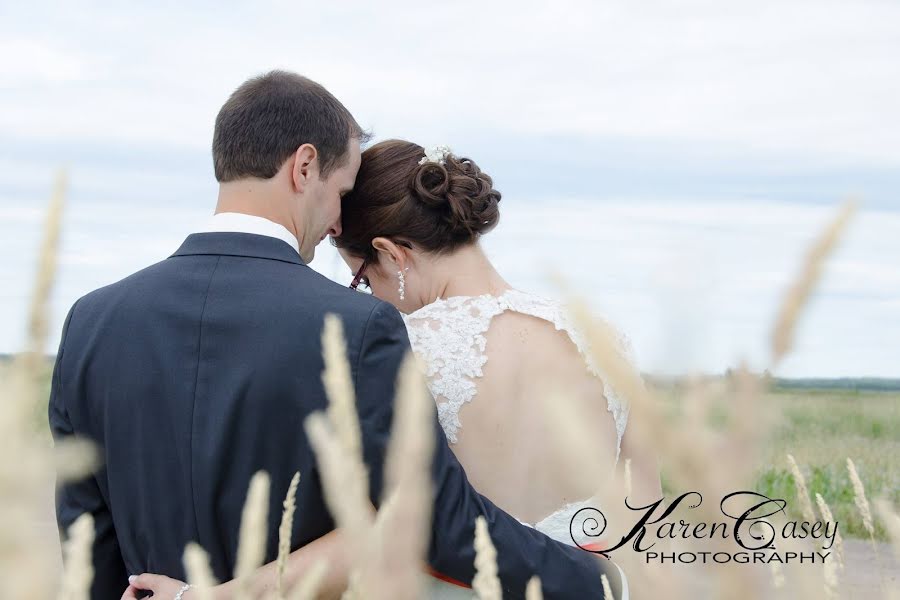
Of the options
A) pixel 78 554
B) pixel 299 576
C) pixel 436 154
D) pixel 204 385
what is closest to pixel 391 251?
pixel 436 154

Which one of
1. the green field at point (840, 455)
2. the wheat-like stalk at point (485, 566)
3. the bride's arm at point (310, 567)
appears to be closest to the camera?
the wheat-like stalk at point (485, 566)

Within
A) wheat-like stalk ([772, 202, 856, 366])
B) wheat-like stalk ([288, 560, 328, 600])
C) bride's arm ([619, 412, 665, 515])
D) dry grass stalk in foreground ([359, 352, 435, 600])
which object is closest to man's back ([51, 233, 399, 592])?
bride's arm ([619, 412, 665, 515])

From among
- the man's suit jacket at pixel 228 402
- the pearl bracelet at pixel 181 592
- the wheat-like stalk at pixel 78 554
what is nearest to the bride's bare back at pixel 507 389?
the man's suit jacket at pixel 228 402

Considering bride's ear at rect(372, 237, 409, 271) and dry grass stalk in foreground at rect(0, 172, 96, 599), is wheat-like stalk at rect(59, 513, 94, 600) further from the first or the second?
bride's ear at rect(372, 237, 409, 271)

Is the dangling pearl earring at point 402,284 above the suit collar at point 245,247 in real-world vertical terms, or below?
below

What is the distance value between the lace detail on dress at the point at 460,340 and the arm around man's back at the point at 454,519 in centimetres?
58

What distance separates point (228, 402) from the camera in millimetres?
2799

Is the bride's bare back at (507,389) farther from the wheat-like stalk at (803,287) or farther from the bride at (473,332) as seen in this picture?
the wheat-like stalk at (803,287)

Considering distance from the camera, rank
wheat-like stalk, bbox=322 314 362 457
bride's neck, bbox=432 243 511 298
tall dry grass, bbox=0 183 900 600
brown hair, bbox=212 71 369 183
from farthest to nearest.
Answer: bride's neck, bbox=432 243 511 298 → brown hair, bbox=212 71 369 183 → wheat-like stalk, bbox=322 314 362 457 → tall dry grass, bbox=0 183 900 600

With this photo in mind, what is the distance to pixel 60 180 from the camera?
59cm

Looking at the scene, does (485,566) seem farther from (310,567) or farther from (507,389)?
(507,389)

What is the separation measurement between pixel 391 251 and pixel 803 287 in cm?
343

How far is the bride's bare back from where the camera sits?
341 centimetres

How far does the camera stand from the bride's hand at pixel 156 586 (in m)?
2.71
